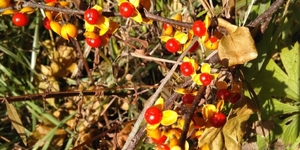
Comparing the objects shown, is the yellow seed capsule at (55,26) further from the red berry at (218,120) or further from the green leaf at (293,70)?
the green leaf at (293,70)

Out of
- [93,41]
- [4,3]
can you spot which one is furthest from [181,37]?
[4,3]

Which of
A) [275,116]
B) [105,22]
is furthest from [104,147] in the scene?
[105,22]

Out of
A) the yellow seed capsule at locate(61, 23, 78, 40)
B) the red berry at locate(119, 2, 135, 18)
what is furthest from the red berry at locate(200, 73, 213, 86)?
the yellow seed capsule at locate(61, 23, 78, 40)

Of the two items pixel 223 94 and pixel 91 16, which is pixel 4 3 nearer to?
pixel 91 16

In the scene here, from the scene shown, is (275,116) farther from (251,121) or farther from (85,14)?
(85,14)

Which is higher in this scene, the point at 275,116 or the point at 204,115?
the point at 204,115

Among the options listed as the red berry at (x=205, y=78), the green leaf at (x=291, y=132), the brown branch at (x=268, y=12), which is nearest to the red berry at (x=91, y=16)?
the red berry at (x=205, y=78)
